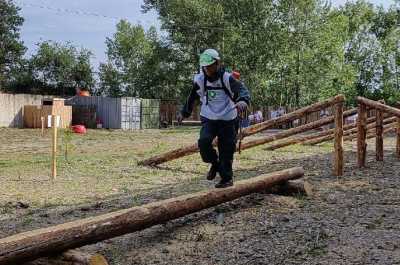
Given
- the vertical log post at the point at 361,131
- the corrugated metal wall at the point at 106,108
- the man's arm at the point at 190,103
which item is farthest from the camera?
the corrugated metal wall at the point at 106,108

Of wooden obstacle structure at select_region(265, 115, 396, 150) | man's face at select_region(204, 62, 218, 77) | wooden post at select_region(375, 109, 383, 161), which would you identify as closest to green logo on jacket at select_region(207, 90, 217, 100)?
man's face at select_region(204, 62, 218, 77)

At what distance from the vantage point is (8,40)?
56812 mm

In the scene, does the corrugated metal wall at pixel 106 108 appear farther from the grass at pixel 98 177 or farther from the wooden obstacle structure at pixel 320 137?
the grass at pixel 98 177

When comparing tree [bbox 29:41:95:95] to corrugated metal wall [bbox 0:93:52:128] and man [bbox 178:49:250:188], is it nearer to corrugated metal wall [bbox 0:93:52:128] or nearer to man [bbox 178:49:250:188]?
corrugated metal wall [bbox 0:93:52:128]

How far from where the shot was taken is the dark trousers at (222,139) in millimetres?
6496

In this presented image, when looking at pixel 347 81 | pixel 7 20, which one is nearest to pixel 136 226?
pixel 347 81

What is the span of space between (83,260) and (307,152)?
38.1 feet

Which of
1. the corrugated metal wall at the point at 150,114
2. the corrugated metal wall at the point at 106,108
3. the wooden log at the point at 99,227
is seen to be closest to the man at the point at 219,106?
the wooden log at the point at 99,227

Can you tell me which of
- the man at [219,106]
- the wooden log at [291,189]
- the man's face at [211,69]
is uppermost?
the man's face at [211,69]

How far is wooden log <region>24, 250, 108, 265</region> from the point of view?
4047 mm

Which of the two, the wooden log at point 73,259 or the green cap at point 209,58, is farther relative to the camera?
the green cap at point 209,58

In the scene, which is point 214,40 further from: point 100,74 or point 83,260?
point 83,260

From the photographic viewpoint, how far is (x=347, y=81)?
47.1 meters

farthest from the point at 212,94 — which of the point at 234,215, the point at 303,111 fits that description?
the point at 303,111
